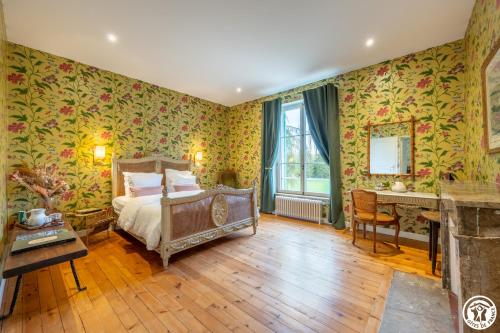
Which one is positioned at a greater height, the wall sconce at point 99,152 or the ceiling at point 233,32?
the ceiling at point 233,32

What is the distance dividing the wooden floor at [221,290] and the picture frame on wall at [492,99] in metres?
1.45

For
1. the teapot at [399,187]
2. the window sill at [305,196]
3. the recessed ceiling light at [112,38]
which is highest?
the recessed ceiling light at [112,38]

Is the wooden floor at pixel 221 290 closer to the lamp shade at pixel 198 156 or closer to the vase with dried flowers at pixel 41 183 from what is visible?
the vase with dried flowers at pixel 41 183

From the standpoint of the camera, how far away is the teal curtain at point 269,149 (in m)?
4.71

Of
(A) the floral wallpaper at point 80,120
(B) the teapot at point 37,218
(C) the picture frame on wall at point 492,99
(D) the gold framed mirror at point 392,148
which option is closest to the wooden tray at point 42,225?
(B) the teapot at point 37,218

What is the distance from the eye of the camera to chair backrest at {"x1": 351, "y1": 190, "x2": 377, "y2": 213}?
2.74 metres

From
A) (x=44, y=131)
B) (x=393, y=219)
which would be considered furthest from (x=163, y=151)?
(x=393, y=219)

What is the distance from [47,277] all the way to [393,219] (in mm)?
Answer: 4076

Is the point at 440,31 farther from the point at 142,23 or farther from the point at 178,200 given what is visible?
the point at 178,200

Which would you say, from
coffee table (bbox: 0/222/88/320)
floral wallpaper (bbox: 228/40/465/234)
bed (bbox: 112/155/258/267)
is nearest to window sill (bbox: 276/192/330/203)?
floral wallpaper (bbox: 228/40/465/234)

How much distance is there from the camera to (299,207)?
167 inches

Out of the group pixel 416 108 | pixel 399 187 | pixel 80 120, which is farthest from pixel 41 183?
pixel 416 108

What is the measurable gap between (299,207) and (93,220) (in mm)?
3643

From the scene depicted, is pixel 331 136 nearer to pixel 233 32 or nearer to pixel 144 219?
pixel 233 32
